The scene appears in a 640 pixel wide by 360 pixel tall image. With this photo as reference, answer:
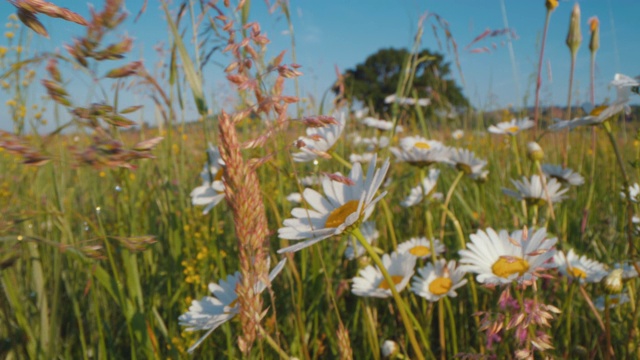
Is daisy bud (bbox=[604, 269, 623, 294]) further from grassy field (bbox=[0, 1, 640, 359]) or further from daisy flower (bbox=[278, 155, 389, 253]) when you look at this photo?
daisy flower (bbox=[278, 155, 389, 253])

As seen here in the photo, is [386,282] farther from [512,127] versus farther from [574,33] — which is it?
[512,127]

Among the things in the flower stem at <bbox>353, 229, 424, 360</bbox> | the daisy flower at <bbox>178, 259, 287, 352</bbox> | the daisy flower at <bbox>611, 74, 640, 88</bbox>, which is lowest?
the daisy flower at <bbox>178, 259, 287, 352</bbox>

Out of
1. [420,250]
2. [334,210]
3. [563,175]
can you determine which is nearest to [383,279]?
[420,250]

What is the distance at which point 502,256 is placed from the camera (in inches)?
34.4

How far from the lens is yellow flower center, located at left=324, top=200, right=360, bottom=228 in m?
0.71

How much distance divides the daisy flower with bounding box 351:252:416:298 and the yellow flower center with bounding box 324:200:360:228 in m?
0.28

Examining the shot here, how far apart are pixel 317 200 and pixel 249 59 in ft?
0.81

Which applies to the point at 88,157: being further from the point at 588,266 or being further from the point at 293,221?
the point at 588,266

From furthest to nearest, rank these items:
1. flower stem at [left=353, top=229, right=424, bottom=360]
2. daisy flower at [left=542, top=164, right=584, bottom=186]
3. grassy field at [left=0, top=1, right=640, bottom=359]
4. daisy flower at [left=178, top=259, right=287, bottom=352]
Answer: daisy flower at [left=542, top=164, right=584, bottom=186]
daisy flower at [left=178, top=259, right=287, bottom=352]
flower stem at [left=353, top=229, right=424, bottom=360]
grassy field at [left=0, top=1, right=640, bottom=359]

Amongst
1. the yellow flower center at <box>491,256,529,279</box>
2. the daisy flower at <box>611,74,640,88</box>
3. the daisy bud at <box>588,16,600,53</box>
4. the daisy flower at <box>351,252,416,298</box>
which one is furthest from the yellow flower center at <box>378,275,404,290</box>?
the daisy bud at <box>588,16,600,53</box>

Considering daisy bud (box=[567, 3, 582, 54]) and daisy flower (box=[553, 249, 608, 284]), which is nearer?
daisy flower (box=[553, 249, 608, 284])

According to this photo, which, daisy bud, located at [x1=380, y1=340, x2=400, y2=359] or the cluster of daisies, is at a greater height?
Result: the cluster of daisies

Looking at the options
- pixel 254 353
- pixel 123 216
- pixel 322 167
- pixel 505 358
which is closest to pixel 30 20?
pixel 254 353

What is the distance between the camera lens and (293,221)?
0.74 m
